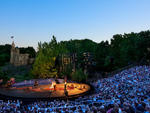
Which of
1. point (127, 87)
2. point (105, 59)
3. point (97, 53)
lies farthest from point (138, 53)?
point (127, 87)

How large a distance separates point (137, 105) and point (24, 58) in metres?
34.2

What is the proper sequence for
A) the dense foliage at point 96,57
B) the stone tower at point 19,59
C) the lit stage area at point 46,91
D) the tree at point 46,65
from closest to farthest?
the lit stage area at point 46,91 → the tree at point 46,65 → the dense foliage at point 96,57 → the stone tower at point 19,59

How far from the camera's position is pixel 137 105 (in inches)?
231

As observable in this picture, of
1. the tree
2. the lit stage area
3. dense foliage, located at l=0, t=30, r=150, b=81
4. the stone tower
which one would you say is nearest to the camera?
the lit stage area

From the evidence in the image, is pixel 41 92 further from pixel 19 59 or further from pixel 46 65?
pixel 19 59

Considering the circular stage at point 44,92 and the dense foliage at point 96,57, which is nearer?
the circular stage at point 44,92

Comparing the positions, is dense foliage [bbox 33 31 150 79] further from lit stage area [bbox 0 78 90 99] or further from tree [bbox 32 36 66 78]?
lit stage area [bbox 0 78 90 99]

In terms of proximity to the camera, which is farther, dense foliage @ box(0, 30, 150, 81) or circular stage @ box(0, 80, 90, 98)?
dense foliage @ box(0, 30, 150, 81)

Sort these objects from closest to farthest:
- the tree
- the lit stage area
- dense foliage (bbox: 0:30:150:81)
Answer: the lit stage area
the tree
dense foliage (bbox: 0:30:150:81)

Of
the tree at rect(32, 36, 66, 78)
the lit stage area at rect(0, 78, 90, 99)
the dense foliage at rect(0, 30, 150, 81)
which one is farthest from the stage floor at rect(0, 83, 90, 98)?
the tree at rect(32, 36, 66, 78)

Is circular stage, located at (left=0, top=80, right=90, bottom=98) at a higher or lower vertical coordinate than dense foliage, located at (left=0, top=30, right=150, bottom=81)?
lower

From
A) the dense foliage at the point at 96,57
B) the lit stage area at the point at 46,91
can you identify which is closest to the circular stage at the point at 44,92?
the lit stage area at the point at 46,91

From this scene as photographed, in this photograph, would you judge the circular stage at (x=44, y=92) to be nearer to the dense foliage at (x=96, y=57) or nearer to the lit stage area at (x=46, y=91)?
the lit stage area at (x=46, y=91)

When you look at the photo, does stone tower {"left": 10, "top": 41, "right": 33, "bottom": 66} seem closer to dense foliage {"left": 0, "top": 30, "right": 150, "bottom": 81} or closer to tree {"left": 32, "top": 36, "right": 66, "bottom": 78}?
dense foliage {"left": 0, "top": 30, "right": 150, "bottom": 81}
